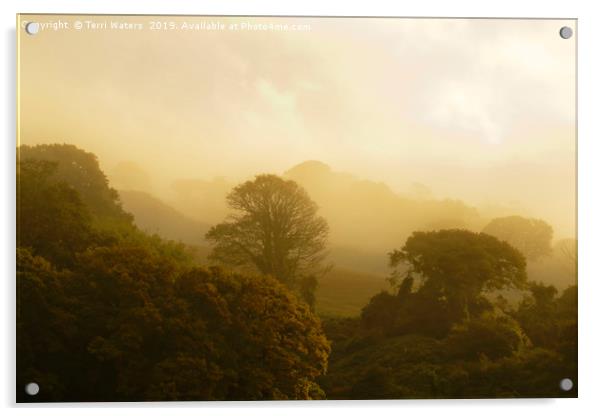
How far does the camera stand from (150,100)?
258 centimetres

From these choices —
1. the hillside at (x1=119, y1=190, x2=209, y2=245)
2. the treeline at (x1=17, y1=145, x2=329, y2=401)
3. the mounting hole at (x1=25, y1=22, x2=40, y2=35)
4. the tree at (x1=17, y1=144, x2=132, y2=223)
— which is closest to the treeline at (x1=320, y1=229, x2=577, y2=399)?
the treeline at (x1=17, y1=145, x2=329, y2=401)

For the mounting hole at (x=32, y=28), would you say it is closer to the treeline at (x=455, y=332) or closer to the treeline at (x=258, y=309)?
the treeline at (x=258, y=309)

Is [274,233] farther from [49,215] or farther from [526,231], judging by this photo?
[526,231]

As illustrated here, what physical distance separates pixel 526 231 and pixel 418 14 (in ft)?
3.42

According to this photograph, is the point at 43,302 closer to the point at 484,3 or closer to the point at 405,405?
the point at 405,405

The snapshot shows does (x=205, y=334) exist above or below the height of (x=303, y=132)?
below

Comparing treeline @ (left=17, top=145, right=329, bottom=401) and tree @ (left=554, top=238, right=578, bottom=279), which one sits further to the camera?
tree @ (left=554, top=238, right=578, bottom=279)

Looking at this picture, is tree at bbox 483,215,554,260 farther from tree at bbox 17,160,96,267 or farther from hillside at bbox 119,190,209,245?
tree at bbox 17,160,96,267

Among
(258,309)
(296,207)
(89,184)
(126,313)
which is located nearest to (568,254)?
(296,207)

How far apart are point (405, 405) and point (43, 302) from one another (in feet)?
5.15

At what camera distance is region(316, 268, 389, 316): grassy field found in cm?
255

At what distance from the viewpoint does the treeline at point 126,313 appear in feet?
8.16

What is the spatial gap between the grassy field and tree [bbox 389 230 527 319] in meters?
0.18
